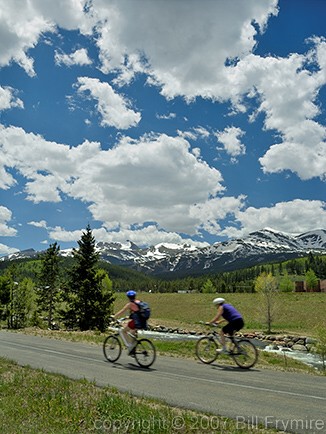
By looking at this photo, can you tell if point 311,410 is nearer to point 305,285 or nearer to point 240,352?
point 240,352

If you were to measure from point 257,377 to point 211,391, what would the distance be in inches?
107

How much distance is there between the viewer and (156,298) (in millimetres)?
118375

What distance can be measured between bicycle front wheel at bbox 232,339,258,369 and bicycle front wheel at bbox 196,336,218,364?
911 mm

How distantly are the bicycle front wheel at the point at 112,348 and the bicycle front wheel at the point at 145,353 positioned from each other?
3.50 feet

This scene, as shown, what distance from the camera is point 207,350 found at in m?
14.6

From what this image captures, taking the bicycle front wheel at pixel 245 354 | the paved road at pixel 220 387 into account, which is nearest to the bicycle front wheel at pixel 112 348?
the paved road at pixel 220 387

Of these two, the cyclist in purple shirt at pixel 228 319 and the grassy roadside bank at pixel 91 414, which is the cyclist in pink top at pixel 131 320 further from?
the grassy roadside bank at pixel 91 414

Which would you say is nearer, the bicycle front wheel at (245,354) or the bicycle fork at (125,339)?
the bicycle front wheel at (245,354)

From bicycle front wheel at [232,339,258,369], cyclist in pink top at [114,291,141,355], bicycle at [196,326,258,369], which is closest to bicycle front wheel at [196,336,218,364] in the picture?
bicycle at [196,326,258,369]

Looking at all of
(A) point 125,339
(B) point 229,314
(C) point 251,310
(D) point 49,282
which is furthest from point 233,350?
(C) point 251,310

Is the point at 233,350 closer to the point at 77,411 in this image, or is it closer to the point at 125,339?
the point at 125,339

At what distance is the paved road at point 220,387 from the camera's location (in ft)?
24.8

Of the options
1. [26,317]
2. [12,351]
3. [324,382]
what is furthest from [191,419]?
[26,317]

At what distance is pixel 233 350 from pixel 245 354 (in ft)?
1.52
